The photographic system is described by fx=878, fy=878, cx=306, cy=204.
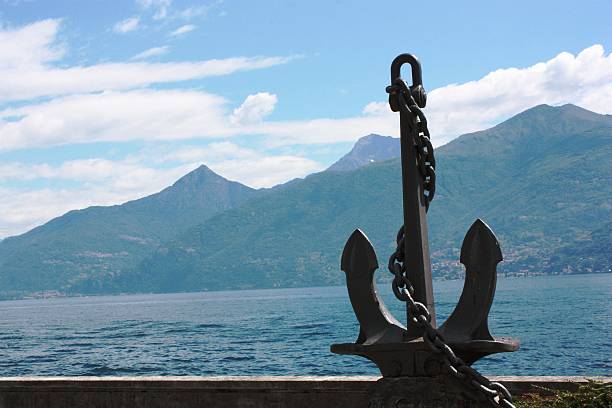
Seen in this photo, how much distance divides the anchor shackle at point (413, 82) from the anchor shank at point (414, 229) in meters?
0.12

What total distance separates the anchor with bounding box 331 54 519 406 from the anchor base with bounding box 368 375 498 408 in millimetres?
48

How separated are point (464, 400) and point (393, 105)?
188 centimetres

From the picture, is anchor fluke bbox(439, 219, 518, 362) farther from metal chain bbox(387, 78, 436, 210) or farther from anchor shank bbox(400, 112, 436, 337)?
metal chain bbox(387, 78, 436, 210)

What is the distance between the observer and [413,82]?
5.66 metres

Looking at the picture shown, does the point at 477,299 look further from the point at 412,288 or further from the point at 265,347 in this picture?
the point at 265,347

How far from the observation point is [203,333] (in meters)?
71.2

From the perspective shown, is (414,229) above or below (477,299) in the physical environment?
above

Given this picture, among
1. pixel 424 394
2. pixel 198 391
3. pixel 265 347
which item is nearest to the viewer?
pixel 424 394

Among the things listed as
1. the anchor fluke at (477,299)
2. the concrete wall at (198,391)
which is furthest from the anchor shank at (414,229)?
the concrete wall at (198,391)

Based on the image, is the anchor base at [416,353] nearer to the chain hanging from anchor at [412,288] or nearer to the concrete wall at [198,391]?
the chain hanging from anchor at [412,288]

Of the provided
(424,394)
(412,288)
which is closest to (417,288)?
(412,288)

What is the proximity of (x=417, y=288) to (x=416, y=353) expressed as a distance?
396mm

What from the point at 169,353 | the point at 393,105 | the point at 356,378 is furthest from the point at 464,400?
the point at 169,353

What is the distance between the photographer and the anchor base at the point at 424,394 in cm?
520
